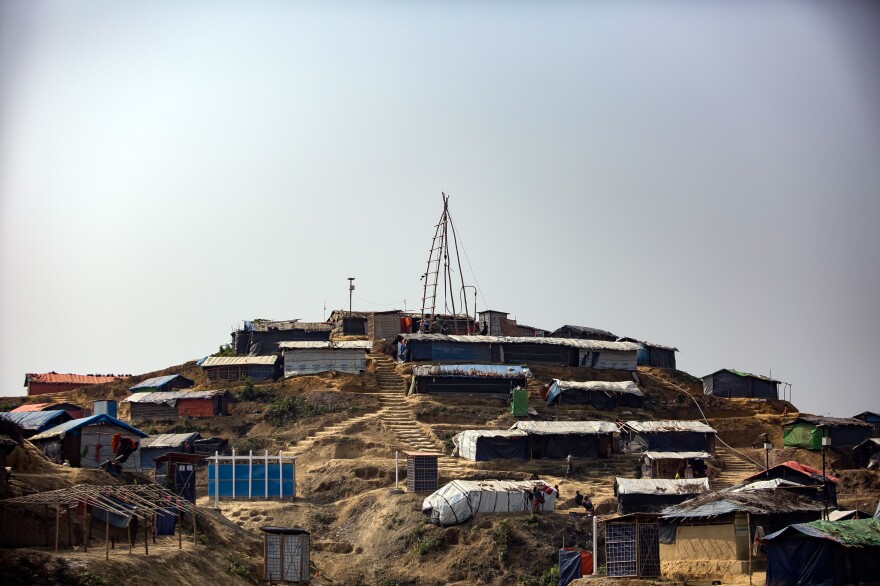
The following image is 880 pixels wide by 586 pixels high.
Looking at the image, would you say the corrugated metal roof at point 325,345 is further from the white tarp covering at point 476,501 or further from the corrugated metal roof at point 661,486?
the corrugated metal roof at point 661,486

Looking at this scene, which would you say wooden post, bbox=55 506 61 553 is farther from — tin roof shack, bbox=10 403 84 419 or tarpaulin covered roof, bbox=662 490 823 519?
tin roof shack, bbox=10 403 84 419

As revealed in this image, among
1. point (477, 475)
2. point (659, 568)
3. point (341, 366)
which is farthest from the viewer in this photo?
point (341, 366)

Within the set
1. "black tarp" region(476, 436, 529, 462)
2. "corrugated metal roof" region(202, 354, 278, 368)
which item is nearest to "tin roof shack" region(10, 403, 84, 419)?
"corrugated metal roof" region(202, 354, 278, 368)

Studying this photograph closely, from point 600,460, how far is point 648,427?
116 inches

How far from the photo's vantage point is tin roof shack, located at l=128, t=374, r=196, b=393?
58.3 m

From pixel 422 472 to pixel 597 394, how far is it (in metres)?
15.5

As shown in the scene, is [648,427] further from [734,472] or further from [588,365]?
[588,365]

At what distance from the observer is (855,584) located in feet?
97.3

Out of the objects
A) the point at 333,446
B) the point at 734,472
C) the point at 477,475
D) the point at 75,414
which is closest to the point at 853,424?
the point at 734,472

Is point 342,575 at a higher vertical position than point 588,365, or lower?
lower

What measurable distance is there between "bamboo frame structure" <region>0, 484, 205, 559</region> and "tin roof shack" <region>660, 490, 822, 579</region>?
43.1ft

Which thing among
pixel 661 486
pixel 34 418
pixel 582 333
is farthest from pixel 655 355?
pixel 34 418

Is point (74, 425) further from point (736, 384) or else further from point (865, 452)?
point (736, 384)

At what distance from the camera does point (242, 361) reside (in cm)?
5956
